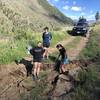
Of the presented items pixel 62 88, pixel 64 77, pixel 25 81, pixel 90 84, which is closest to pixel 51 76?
pixel 64 77

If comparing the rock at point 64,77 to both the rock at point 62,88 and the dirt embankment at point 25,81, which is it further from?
the rock at point 62,88

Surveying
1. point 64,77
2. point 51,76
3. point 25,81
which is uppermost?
point 64,77

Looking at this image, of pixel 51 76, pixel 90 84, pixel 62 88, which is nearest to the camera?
pixel 90 84

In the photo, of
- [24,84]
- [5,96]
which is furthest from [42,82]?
[5,96]

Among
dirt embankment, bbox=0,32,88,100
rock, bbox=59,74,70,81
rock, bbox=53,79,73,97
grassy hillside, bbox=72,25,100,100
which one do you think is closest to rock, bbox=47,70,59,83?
dirt embankment, bbox=0,32,88,100

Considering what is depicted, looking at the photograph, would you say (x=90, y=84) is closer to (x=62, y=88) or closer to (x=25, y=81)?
(x=62, y=88)

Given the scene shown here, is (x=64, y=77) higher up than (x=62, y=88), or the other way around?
(x=64, y=77)

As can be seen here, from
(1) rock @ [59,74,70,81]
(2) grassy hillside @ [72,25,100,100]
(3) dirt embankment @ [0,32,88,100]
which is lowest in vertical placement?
(3) dirt embankment @ [0,32,88,100]

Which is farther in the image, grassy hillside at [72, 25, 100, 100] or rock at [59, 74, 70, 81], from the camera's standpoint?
rock at [59, 74, 70, 81]

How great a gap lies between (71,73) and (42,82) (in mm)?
1640

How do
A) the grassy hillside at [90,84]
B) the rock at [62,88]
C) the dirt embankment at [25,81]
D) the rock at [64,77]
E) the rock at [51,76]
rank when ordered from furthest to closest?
the rock at [51,76] < the rock at [64,77] < the dirt embankment at [25,81] < the rock at [62,88] < the grassy hillside at [90,84]

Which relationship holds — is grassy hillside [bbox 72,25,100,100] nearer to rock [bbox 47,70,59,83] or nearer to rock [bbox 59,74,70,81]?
rock [bbox 59,74,70,81]

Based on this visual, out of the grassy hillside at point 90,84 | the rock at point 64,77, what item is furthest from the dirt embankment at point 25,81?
the grassy hillside at point 90,84

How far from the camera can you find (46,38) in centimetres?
2122
